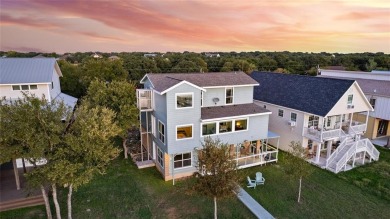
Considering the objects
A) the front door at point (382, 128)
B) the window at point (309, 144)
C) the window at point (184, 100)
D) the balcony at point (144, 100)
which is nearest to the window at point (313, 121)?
the window at point (309, 144)

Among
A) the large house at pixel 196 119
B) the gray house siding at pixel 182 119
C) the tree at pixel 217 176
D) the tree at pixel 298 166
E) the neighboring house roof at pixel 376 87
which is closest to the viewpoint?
the tree at pixel 217 176

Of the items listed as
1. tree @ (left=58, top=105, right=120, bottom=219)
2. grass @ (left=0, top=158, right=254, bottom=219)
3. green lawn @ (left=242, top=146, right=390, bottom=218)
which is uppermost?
tree @ (left=58, top=105, right=120, bottom=219)

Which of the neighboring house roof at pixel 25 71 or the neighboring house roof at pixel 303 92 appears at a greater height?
the neighboring house roof at pixel 25 71

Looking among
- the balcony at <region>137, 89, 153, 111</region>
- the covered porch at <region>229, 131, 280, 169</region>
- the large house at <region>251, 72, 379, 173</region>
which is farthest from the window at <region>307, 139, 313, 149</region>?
the balcony at <region>137, 89, 153, 111</region>

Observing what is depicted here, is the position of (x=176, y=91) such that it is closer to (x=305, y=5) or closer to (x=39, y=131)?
(x=39, y=131)

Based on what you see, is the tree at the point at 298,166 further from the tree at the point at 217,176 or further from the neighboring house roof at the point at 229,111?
the neighboring house roof at the point at 229,111

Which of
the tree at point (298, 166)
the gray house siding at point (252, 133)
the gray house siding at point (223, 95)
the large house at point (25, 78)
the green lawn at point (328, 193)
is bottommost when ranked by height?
the green lawn at point (328, 193)

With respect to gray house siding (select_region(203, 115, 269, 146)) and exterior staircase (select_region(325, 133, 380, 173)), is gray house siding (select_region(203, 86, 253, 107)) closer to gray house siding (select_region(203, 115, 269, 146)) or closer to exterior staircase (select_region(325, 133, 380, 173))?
gray house siding (select_region(203, 115, 269, 146))
